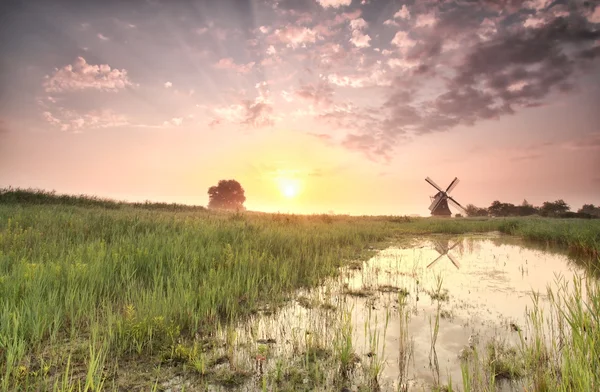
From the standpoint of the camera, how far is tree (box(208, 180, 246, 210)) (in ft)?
280

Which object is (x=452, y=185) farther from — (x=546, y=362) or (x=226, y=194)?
(x=546, y=362)

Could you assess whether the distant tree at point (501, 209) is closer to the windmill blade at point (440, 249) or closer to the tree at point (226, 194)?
the tree at point (226, 194)

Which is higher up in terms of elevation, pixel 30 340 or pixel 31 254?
pixel 31 254

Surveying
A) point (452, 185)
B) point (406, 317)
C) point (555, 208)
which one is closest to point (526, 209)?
point (555, 208)

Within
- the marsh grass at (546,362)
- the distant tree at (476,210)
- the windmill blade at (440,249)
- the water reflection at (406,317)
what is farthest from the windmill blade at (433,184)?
the marsh grass at (546,362)

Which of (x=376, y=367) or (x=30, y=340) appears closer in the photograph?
(x=376, y=367)

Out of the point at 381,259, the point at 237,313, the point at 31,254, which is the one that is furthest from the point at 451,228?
the point at 31,254

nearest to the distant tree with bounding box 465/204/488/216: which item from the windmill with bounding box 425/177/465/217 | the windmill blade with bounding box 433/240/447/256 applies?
the windmill with bounding box 425/177/465/217

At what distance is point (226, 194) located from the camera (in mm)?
85562

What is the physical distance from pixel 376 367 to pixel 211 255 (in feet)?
18.1

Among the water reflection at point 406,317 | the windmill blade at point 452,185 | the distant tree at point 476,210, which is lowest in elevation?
the water reflection at point 406,317

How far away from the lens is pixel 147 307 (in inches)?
172

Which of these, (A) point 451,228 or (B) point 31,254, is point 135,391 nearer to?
(B) point 31,254

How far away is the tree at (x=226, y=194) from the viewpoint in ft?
280
